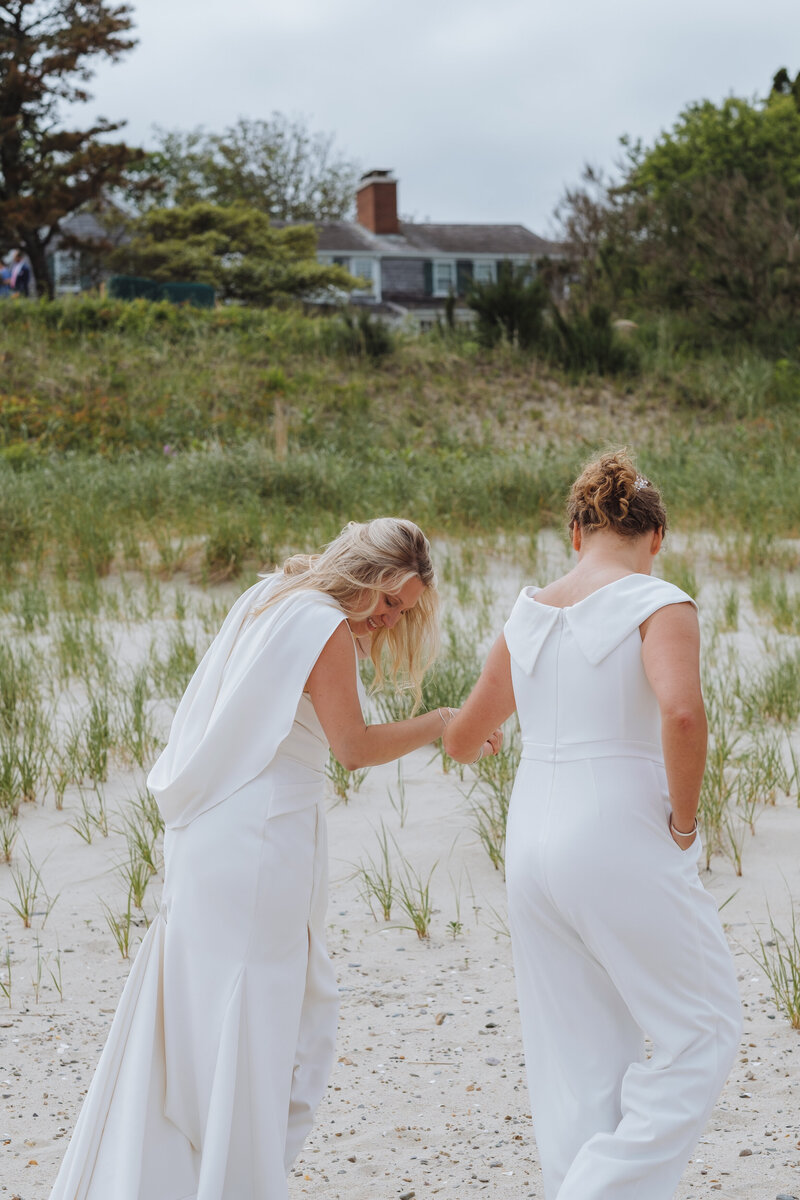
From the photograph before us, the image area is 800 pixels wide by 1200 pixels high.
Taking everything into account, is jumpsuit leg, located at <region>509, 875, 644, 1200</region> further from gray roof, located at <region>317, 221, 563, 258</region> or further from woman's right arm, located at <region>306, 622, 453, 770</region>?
gray roof, located at <region>317, 221, 563, 258</region>

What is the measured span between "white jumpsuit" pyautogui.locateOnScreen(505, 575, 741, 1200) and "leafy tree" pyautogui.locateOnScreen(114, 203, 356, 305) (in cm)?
2715

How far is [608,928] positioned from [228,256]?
1181 inches

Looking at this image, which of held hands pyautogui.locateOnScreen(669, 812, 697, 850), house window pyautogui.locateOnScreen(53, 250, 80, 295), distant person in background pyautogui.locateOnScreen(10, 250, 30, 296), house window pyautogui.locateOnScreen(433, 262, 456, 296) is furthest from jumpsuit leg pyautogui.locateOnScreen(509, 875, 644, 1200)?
house window pyautogui.locateOnScreen(433, 262, 456, 296)

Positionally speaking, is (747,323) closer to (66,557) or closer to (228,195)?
(66,557)

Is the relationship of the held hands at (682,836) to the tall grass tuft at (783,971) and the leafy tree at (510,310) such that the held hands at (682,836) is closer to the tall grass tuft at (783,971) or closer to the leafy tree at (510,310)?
the tall grass tuft at (783,971)

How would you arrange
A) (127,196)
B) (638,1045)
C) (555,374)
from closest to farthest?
1. (638,1045)
2. (555,374)
3. (127,196)

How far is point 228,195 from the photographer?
42562 millimetres

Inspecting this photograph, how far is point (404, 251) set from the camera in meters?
40.9

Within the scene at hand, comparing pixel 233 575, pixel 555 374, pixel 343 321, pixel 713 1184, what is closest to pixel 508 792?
pixel 713 1184

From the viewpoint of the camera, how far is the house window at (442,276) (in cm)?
4172

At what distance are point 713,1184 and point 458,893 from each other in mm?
1612

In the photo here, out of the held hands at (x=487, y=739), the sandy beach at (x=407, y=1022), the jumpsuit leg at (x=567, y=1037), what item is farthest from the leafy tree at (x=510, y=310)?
the jumpsuit leg at (x=567, y=1037)

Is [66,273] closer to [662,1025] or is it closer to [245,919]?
[245,919]

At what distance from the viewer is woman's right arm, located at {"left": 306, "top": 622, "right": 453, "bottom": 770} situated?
7.90ft
